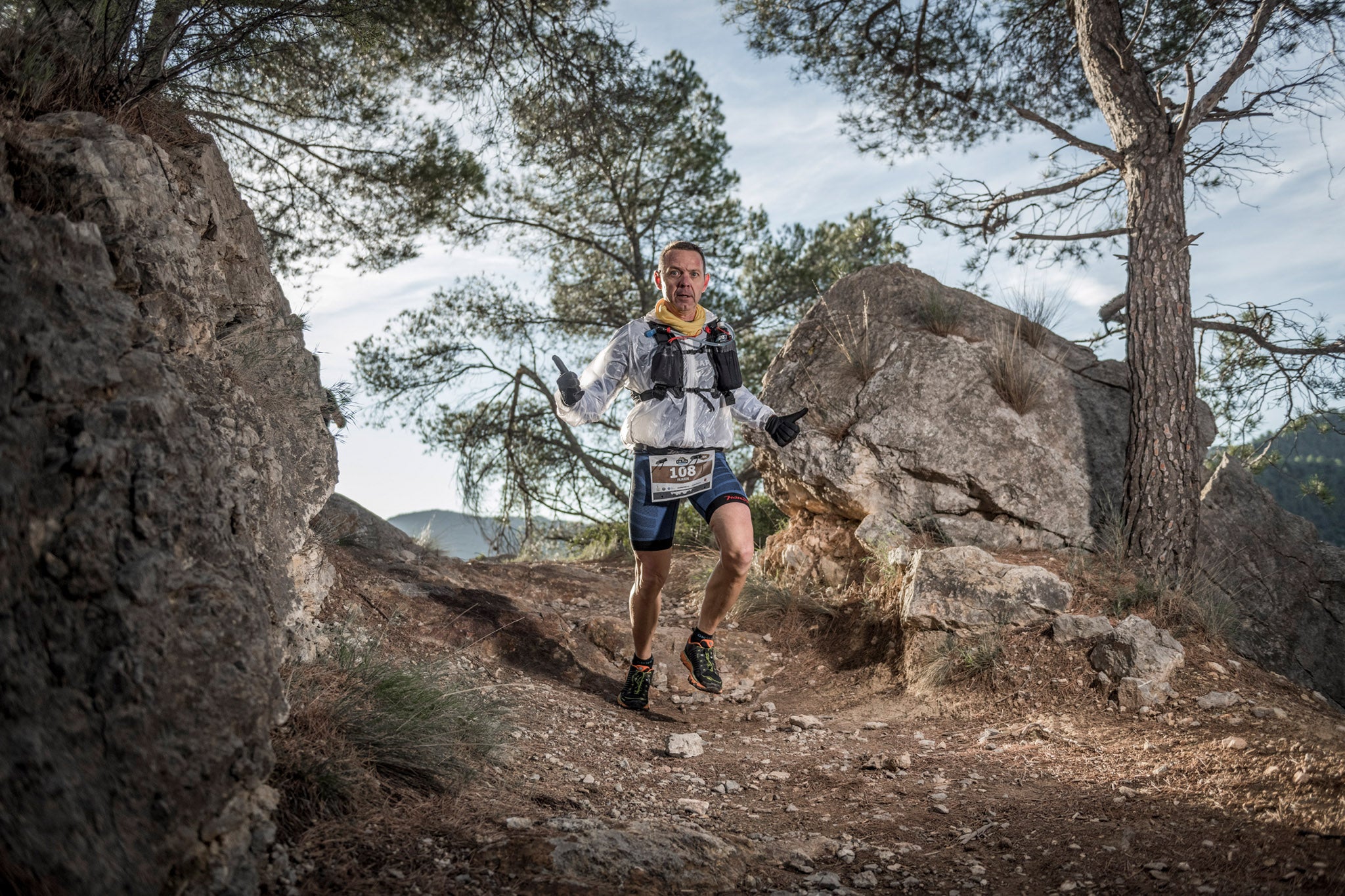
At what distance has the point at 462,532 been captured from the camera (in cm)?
998

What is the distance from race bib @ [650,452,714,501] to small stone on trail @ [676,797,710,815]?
5.20 feet

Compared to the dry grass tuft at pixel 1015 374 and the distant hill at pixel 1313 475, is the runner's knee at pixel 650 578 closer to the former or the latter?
the dry grass tuft at pixel 1015 374

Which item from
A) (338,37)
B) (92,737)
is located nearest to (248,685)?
(92,737)

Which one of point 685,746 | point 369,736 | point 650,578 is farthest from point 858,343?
point 369,736

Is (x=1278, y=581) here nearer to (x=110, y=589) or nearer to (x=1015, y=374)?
(x=1015, y=374)

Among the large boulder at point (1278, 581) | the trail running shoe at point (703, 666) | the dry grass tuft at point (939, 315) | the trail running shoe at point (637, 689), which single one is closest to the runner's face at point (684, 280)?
the trail running shoe at point (703, 666)

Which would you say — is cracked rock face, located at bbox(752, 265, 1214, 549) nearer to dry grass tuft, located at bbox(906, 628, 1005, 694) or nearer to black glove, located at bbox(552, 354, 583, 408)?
dry grass tuft, located at bbox(906, 628, 1005, 694)

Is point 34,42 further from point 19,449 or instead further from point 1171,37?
point 1171,37

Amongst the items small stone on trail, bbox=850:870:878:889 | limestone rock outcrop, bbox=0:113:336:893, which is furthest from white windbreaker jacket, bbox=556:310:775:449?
small stone on trail, bbox=850:870:878:889

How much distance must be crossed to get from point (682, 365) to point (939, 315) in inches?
119

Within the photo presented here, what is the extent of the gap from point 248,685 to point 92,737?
1.26 feet

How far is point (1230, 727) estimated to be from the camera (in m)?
4.18

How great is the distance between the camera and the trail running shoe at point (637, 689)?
5.05 metres

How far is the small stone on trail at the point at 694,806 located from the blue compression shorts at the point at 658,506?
1.39m
